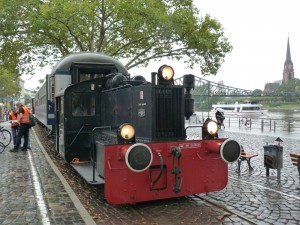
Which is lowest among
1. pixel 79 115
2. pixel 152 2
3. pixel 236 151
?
pixel 236 151

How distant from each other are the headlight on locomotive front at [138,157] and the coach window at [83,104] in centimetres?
334

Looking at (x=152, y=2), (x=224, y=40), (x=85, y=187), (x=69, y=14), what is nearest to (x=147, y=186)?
(x=85, y=187)

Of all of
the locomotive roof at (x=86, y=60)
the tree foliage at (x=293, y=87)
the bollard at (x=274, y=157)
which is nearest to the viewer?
the bollard at (x=274, y=157)

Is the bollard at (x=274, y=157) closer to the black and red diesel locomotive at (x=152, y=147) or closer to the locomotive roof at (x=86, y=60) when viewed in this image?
the black and red diesel locomotive at (x=152, y=147)

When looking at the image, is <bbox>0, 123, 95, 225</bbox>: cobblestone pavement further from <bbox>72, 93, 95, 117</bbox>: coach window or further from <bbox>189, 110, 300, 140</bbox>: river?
<bbox>189, 110, 300, 140</bbox>: river

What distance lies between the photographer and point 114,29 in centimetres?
2308

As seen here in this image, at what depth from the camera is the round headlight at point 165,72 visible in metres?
5.90

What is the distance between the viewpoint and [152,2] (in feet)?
66.3

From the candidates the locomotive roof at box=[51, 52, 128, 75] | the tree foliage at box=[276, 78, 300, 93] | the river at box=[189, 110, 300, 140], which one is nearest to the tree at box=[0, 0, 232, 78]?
the river at box=[189, 110, 300, 140]

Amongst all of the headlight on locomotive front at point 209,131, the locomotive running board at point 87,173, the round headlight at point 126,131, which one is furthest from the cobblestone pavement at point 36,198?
the headlight on locomotive front at point 209,131

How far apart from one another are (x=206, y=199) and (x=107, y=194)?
193cm

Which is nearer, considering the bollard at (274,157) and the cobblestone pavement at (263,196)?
the cobblestone pavement at (263,196)

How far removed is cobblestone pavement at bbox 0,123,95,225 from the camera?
199 inches

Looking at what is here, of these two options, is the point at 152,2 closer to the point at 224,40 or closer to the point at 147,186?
the point at 224,40
